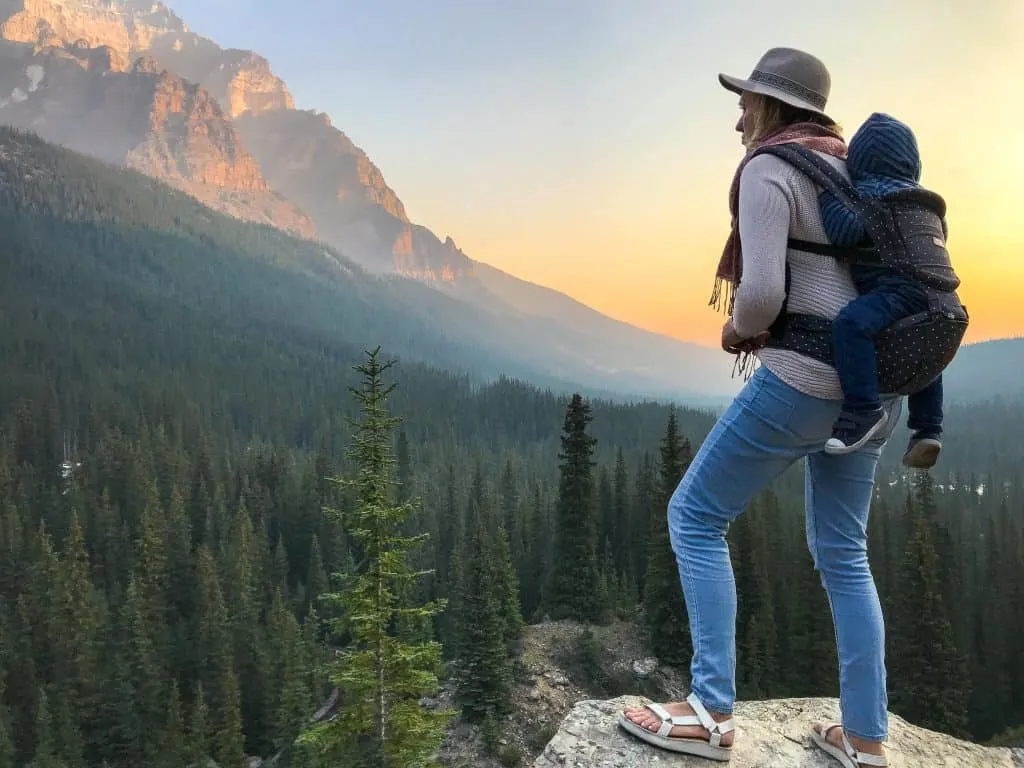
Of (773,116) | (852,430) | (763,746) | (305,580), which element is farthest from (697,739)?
(305,580)

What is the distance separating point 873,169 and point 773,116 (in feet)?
1.74

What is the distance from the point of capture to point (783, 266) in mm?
2688

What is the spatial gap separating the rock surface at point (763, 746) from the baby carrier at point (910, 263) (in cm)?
208

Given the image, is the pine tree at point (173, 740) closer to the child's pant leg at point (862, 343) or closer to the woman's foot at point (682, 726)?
the woman's foot at point (682, 726)

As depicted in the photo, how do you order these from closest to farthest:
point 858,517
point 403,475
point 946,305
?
1. point 946,305
2. point 858,517
3. point 403,475

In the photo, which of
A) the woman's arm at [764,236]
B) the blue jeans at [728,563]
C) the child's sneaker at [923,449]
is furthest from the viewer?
the blue jeans at [728,563]

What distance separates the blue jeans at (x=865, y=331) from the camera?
256 centimetres

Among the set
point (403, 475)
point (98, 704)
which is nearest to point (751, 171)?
point (98, 704)

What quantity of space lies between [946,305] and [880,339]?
28 centimetres

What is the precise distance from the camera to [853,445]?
264cm

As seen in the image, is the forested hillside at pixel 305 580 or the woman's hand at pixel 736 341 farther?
the forested hillside at pixel 305 580

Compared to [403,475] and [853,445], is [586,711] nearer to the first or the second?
[853,445]

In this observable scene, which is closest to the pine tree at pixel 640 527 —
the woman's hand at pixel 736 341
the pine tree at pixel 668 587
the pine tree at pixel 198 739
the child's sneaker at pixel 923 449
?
the pine tree at pixel 668 587

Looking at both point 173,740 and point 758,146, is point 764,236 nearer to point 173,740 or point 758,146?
point 758,146
